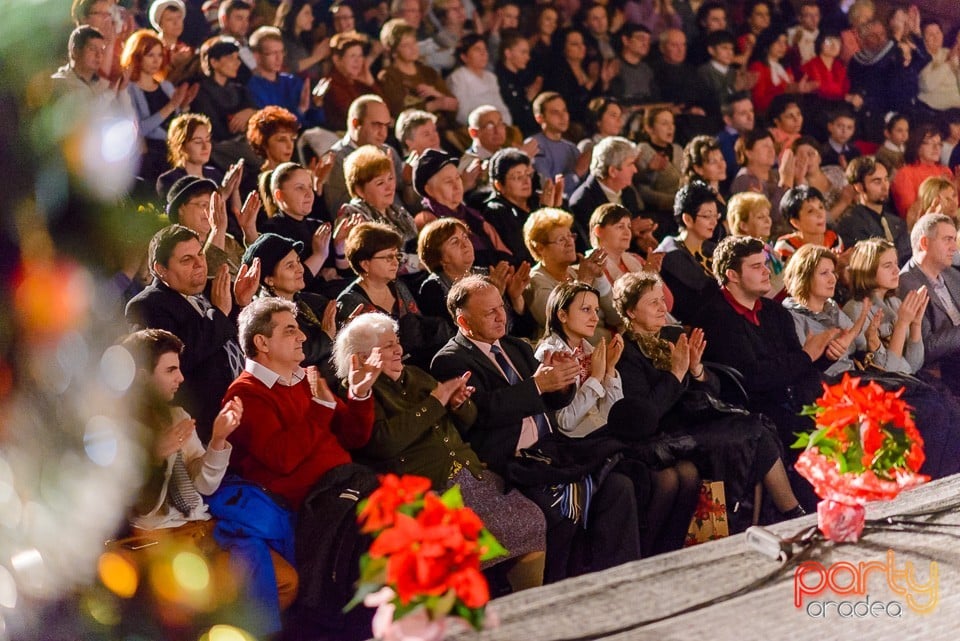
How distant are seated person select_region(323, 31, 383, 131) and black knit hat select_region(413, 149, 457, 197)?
124cm

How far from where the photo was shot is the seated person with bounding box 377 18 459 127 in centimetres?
693

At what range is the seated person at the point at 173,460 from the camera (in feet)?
11.1

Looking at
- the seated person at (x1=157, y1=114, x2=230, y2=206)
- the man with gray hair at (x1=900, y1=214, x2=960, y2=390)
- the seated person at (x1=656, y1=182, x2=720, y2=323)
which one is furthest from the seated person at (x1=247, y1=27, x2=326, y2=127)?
the man with gray hair at (x1=900, y1=214, x2=960, y2=390)

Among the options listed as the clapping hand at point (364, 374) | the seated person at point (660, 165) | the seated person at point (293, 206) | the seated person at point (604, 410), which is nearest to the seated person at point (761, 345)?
the seated person at point (604, 410)

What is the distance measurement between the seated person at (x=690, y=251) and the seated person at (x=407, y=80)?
72.3 inches

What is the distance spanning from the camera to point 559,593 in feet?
8.95

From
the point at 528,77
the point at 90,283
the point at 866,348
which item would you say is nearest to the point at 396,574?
the point at 90,283

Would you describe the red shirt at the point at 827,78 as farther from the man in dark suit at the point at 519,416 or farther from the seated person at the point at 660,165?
the man in dark suit at the point at 519,416

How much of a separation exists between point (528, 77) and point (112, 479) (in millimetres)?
5026

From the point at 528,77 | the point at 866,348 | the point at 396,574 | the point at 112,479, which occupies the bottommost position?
the point at 866,348

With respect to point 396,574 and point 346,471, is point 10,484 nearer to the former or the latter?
point 346,471

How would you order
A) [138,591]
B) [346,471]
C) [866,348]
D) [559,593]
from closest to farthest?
[559,593] → [138,591] → [346,471] → [866,348]

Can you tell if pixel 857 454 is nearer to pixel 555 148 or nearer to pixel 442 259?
pixel 442 259

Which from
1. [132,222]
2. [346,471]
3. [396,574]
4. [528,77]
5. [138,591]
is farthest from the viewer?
[528,77]
